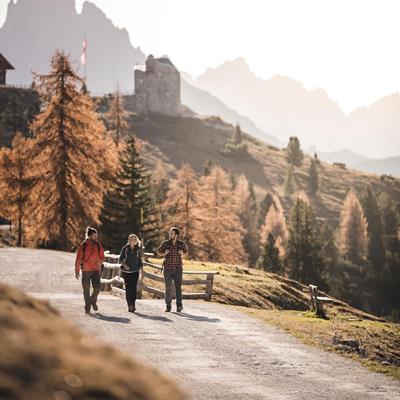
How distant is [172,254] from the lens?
60.8ft

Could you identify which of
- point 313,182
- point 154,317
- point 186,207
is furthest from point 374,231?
point 154,317

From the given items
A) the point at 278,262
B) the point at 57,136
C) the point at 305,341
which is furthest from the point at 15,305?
the point at 278,262

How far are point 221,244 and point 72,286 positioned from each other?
3851 centimetres

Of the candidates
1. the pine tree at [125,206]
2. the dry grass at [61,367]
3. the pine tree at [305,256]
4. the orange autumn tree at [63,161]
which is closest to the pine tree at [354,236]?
the pine tree at [305,256]

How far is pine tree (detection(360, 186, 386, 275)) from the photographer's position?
11544 cm

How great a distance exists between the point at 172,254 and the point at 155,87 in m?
159

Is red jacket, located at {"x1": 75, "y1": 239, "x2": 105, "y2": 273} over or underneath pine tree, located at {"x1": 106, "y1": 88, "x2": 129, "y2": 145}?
underneath

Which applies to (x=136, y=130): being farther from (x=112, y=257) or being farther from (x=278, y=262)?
(x=112, y=257)

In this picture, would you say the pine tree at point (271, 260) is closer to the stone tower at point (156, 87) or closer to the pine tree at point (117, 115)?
the pine tree at point (117, 115)

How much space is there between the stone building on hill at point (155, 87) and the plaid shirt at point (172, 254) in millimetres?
156699

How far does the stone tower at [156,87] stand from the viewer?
173375mm

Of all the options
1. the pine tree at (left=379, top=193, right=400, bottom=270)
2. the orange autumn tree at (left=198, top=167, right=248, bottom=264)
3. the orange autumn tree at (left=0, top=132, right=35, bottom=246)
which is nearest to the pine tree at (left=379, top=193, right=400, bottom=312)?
the pine tree at (left=379, top=193, right=400, bottom=270)

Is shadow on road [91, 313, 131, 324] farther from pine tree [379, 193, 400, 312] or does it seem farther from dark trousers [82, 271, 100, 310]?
pine tree [379, 193, 400, 312]

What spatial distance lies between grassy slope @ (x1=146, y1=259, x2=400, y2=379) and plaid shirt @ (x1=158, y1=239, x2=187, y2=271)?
10.9 ft
